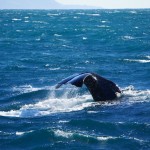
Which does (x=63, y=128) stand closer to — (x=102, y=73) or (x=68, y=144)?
(x=68, y=144)

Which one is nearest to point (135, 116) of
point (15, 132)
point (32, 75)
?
point (15, 132)

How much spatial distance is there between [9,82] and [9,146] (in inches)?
628

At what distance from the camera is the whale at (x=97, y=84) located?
71.2 ft

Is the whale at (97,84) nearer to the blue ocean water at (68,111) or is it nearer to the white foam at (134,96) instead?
the blue ocean water at (68,111)

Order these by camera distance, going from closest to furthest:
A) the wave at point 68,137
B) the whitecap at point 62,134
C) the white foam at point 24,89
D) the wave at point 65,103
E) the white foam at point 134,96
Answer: the wave at point 68,137 → the whitecap at point 62,134 → the wave at point 65,103 → the white foam at point 134,96 → the white foam at point 24,89

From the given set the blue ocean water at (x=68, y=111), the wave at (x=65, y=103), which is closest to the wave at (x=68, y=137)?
the blue ocean water at (x=68, y=111)

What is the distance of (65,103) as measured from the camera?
25938 mm

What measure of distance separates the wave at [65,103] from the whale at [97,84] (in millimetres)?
365

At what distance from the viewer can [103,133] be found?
2041 cm

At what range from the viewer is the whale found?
21.7 meters

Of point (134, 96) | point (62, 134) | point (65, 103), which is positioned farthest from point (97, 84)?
point (62, 134)

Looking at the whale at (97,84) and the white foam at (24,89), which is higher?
the whale at (97,84)

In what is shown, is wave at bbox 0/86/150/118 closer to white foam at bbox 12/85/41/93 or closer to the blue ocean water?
the blue ocean water

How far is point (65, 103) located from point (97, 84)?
141 inches
